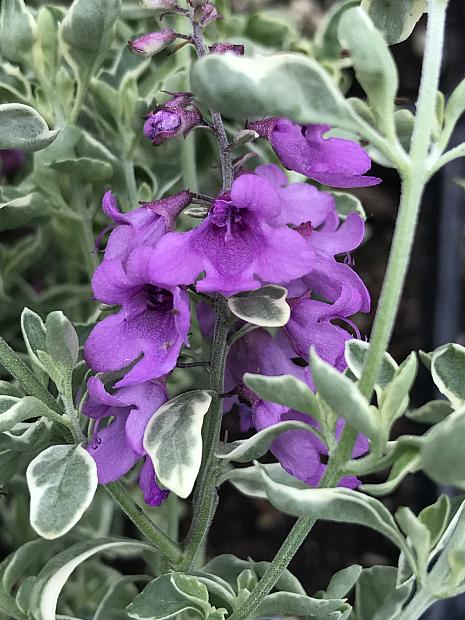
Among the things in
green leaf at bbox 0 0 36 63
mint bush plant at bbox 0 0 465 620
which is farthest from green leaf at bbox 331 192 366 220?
green leaf at bbox 0 0 36 63

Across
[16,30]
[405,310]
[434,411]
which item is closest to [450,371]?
[434,411]

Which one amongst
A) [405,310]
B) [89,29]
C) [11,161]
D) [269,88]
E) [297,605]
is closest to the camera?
[269,88]

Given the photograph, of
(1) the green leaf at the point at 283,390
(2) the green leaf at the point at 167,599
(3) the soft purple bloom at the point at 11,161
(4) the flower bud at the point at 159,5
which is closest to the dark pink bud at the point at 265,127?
(4) the flower bud at the point at 159,5

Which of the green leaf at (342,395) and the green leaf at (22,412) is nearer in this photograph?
the green leaf at (342,395)

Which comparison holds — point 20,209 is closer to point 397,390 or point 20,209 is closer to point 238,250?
point 238,250

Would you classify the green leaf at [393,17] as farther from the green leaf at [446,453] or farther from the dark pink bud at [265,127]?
the green leaf at [446,453]

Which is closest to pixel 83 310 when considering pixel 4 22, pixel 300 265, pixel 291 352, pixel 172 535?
pixel 172 535
